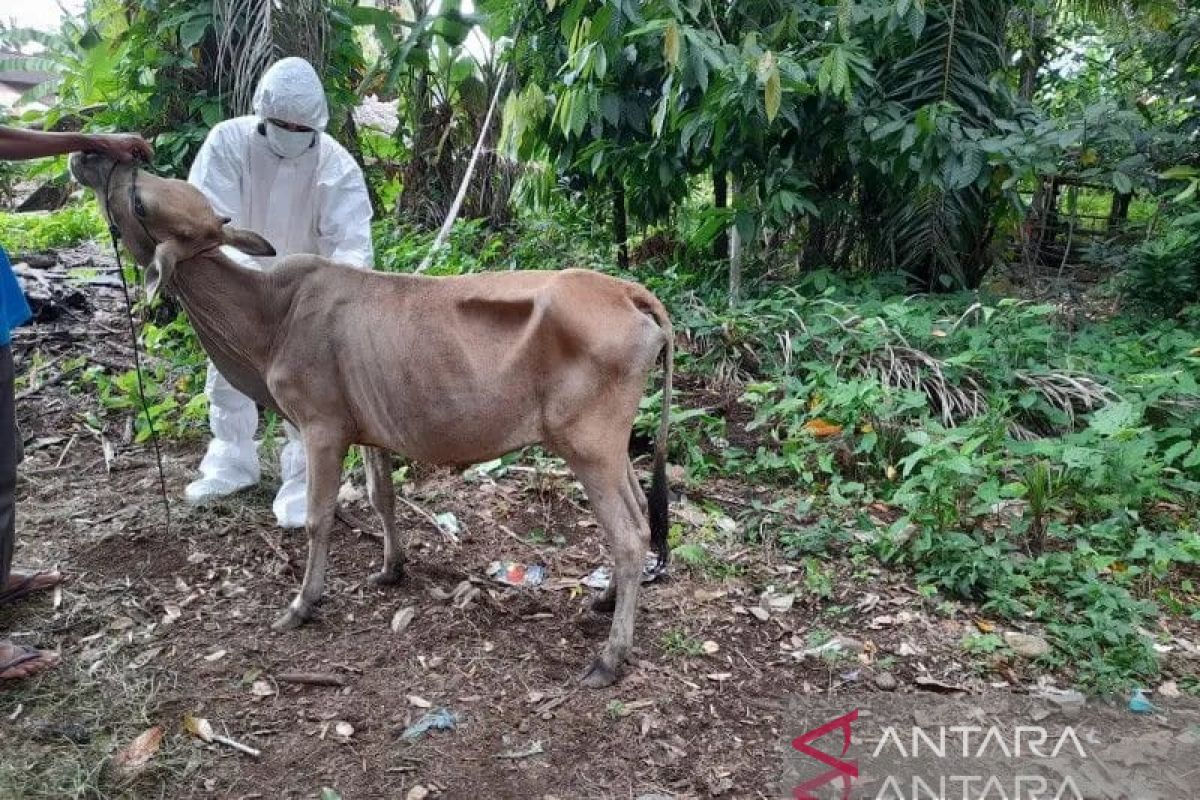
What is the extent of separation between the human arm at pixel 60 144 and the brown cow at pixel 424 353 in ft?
0.19

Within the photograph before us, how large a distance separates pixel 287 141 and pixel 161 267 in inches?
38.2

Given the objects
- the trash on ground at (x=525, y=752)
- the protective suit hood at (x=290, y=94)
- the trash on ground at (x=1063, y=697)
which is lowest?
the trash on ground at (x=525, y=752)

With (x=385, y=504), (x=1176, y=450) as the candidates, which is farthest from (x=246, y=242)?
(x=1176, y=450)

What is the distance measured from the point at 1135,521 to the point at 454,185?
7.18 metres

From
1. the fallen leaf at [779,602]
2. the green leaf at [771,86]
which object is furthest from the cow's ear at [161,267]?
the green leaf at [771,86]

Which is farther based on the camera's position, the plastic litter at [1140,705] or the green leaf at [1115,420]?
the green leaf at [1115,420]

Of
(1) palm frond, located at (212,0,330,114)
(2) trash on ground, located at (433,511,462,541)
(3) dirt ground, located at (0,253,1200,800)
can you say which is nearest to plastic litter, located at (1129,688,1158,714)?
(3) dirt ground, located at (0,253,1200,800)

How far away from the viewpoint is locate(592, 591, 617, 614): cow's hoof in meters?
3.46

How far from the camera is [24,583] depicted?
3.52 meters

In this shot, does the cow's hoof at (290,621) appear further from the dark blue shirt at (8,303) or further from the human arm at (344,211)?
the human arm at (344,211)

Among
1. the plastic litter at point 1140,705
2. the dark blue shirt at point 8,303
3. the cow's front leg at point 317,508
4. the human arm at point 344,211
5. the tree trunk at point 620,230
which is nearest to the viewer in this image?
the plastic litter at point 1140,705

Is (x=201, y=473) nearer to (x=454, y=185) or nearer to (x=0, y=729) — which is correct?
(x=0, y=729)

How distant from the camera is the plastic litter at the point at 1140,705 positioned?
9.53 ft

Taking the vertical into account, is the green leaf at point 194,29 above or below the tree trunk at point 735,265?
above
